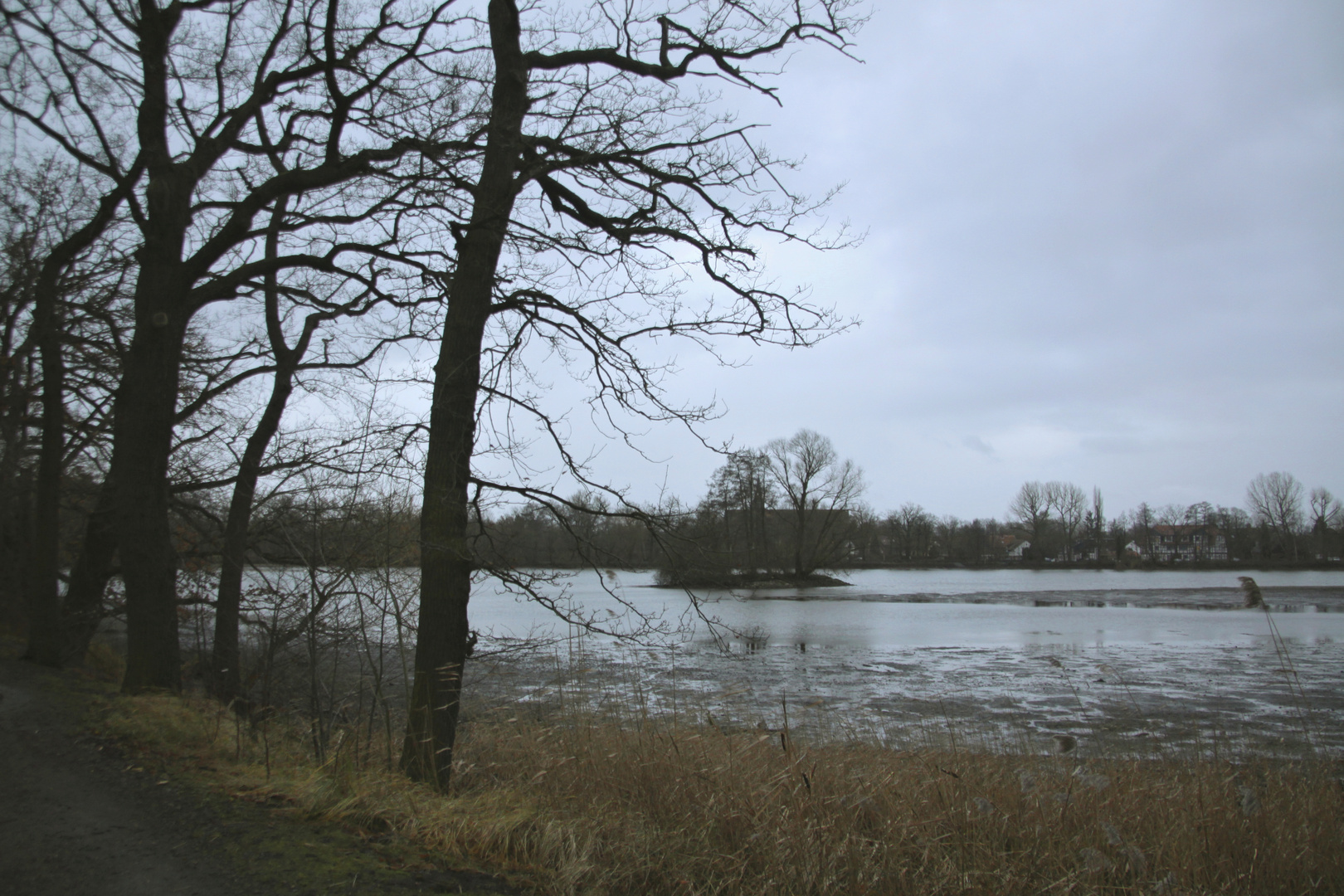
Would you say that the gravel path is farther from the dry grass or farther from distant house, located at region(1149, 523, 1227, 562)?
distant house, located at region(1149, 523, 1227, 562)

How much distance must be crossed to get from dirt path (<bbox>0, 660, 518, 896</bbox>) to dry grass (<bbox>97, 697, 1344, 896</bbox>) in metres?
0.27

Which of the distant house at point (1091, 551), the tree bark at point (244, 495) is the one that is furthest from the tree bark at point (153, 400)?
the distant house at point (1091, 551)

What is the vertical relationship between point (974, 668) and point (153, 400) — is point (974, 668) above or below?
below

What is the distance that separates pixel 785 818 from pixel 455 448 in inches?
121

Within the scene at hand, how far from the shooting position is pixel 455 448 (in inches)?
214

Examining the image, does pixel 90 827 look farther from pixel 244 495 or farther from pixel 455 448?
pixel 244 495

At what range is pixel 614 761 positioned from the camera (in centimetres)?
532

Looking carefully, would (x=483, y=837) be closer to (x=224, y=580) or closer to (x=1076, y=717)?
(x=224, y=580)

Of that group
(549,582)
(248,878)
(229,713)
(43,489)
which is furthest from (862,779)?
(43,489)

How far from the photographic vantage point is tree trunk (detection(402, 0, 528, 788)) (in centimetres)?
524

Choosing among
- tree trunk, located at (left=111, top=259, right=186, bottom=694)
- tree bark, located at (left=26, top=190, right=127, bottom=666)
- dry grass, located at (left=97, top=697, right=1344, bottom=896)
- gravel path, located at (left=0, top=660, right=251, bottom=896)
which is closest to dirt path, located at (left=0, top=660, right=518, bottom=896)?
gravel path, located at (left=0, top=660, right=251, bottom=896)

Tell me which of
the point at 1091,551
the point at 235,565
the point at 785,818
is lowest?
the point at 785,818

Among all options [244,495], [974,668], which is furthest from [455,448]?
[974,668]

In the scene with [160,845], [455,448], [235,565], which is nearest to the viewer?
[160,845]
